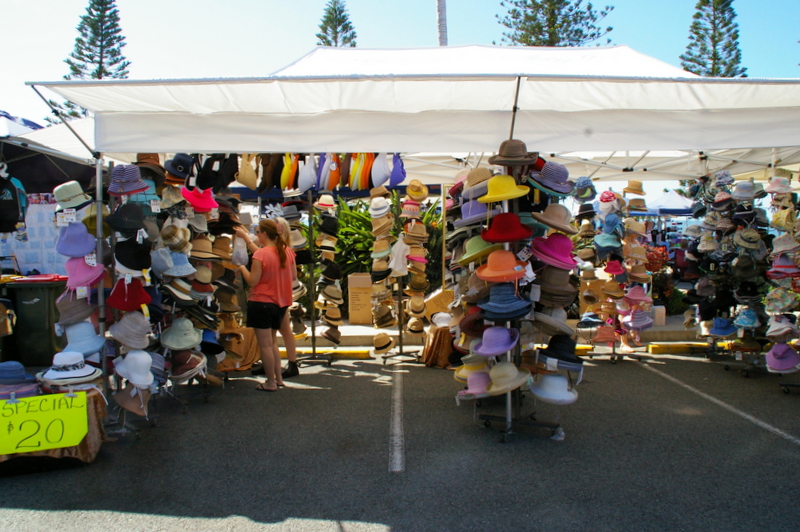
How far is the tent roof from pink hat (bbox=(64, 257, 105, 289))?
3.17 feet

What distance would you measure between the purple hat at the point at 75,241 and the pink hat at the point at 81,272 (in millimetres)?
91

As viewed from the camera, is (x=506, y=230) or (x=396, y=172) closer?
(x=506, y=230)

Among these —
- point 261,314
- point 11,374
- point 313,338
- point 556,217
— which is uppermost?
point 556,217

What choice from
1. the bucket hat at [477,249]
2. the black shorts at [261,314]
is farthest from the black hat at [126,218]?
the bucket hat at [477,249]

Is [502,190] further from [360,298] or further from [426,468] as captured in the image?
[360,298]

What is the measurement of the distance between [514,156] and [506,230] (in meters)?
0.60

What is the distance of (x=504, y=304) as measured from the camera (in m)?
4.30

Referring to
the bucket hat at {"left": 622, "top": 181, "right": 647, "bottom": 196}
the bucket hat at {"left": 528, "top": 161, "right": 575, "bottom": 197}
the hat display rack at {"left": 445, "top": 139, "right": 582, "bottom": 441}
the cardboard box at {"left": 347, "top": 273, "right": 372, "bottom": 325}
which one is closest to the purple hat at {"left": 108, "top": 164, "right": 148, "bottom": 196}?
the hat display rack at {"left": 445, "top": 139, "right": 582, "bottom": 441}

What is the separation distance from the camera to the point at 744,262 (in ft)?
21.2

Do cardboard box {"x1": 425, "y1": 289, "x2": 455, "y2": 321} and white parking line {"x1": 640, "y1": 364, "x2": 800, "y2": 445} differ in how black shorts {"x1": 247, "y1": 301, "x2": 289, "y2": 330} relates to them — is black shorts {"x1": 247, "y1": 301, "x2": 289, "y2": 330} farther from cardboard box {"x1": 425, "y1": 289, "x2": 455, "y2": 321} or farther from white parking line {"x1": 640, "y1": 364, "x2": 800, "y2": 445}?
white parking line {"x1": 640, "y1": 364, "x2": 800, "y2": 445}

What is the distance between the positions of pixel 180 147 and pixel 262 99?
818mm

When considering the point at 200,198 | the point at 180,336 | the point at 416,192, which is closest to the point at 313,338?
the point at 416,192

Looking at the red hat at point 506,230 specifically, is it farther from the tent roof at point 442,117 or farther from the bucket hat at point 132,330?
the bucket hat at point 132,330

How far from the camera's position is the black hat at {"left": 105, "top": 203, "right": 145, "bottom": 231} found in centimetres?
443
